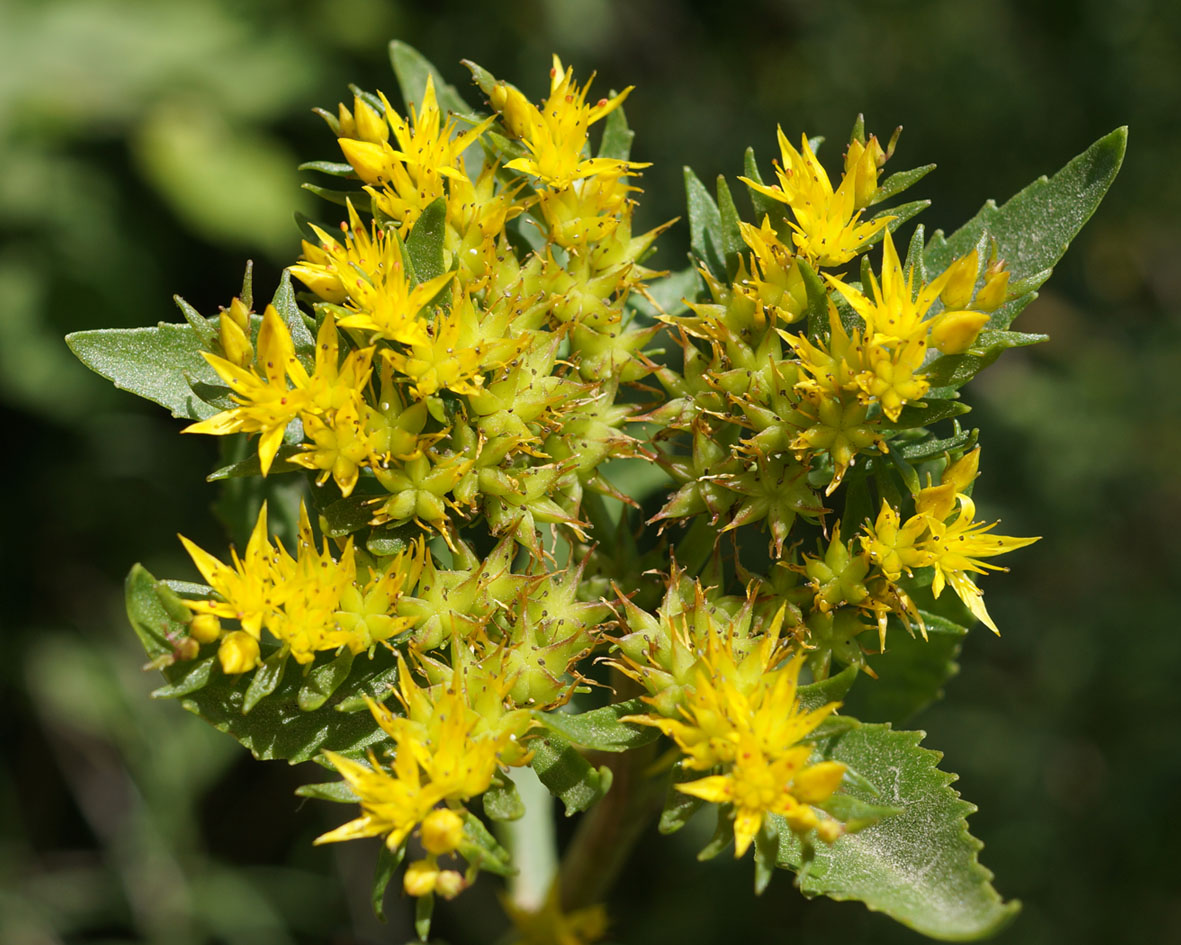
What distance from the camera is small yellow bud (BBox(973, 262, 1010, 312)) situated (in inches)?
81.0

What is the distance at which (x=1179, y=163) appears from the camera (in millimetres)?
5031

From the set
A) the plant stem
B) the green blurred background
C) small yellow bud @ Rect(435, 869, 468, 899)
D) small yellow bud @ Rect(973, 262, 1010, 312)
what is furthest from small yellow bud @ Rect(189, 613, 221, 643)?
the green blurred background

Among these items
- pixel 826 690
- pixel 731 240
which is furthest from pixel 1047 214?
pixel 826 690

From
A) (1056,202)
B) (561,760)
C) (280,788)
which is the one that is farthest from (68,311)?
(1056,202)

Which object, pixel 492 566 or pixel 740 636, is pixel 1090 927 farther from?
pixel 492 566

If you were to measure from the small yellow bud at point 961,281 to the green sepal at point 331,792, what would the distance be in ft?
4.55

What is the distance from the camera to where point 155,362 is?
2.24 m

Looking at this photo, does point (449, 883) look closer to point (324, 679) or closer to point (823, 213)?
point (324, 679)

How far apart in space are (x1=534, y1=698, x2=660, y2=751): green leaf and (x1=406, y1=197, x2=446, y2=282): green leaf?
0.84 m

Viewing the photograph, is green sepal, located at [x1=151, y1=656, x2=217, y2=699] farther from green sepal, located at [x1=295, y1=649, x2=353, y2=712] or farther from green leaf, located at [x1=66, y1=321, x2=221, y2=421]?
green leaf, located at [x1=66, y1=321, x2=221, y2=421]

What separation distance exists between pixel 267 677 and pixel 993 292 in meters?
1.49

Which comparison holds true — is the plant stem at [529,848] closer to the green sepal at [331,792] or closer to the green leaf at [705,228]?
the green sepal at [331,792]

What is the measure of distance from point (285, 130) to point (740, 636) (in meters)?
4.08

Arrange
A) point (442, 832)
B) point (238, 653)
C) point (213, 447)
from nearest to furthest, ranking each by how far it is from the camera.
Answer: point (442, 832)
point (238, 653)
point (213, 447)
